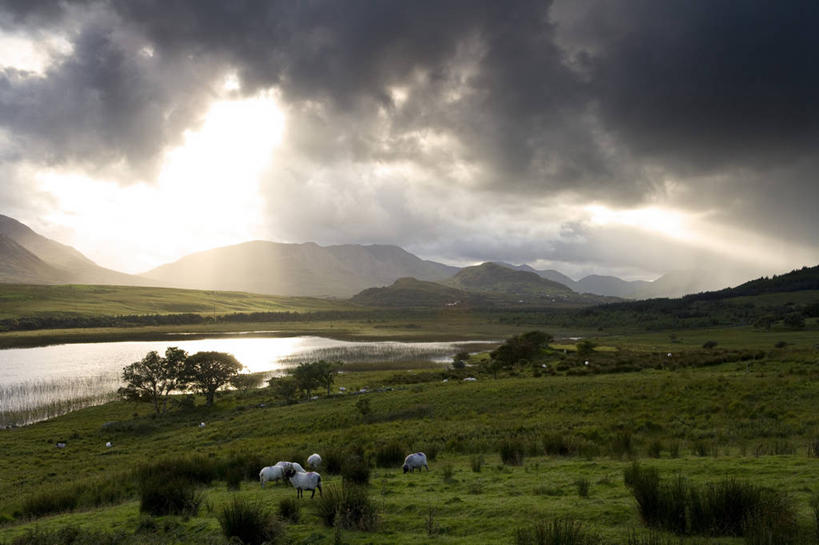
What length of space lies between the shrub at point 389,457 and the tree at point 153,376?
44.4 meters

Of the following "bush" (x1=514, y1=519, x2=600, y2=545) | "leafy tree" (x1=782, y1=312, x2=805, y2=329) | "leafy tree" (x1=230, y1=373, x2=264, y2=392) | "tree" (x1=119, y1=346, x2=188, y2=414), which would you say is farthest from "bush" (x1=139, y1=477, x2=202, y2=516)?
"leafy tree" (x1=782, y1=312, x2=805, y2=329)

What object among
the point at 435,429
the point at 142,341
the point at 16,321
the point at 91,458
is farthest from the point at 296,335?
the point at 435,429

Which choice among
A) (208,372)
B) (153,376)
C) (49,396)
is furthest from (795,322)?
(49,396)

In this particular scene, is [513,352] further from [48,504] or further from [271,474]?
[48,504]

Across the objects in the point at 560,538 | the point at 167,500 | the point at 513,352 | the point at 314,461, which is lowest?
the point at 513,352

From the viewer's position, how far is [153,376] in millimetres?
53406

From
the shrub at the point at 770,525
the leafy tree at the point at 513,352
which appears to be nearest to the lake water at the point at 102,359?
the leafy tree at the point at 513,352

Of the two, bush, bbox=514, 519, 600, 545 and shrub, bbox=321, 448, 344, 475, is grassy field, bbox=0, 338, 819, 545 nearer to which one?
shrub, bbox=321, 448, 344, 475

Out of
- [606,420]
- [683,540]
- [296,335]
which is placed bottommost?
[296,335]

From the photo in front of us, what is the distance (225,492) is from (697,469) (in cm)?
1473

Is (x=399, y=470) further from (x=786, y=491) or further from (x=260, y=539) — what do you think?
(x=786, y=491)

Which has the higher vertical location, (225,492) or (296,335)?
(225,492)

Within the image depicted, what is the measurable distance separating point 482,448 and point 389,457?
4878 millimetres

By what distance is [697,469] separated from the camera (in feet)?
37.9
